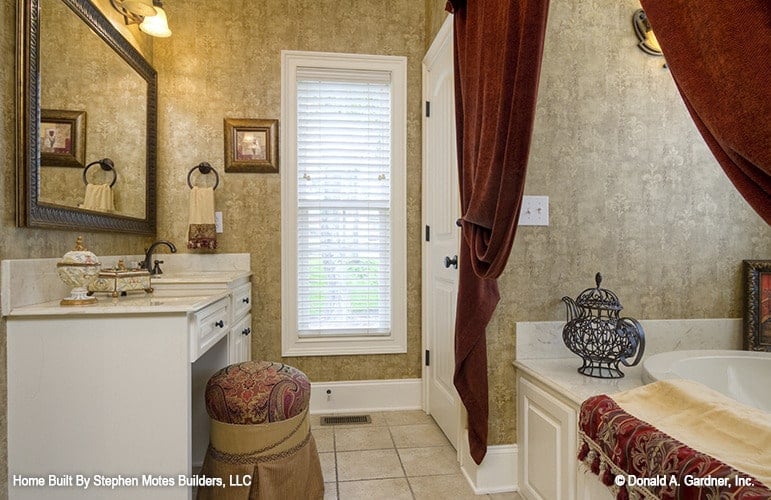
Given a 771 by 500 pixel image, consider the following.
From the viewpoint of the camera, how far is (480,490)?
1.78 metres

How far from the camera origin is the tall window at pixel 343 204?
2.72 meters

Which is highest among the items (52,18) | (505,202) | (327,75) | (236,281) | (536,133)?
(327,75)

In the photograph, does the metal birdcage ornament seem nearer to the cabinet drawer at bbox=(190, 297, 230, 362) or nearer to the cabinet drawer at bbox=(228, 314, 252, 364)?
the cabinet drawer at bbox=(190, 297, 230, 362)

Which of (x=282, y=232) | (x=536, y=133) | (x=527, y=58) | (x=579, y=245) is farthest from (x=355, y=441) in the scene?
(x=527, y=58)

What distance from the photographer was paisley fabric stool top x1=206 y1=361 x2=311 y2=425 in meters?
1.51

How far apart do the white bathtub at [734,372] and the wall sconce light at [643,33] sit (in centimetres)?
137

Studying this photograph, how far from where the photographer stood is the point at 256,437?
4.94 feet

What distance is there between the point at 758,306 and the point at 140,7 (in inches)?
133

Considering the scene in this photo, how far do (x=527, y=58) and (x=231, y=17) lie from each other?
2.23m

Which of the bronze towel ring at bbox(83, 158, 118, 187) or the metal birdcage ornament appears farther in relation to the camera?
the bronze towel ring at bbox(83, 158, 118, 187)

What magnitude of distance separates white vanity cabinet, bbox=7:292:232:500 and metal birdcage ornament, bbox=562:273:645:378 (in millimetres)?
1463

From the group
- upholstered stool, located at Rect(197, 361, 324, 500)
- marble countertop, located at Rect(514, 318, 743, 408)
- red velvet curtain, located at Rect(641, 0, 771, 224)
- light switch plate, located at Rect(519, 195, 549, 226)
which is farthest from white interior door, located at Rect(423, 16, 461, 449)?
red velvet curtain, located at Rect(641, 0, 771, 224)


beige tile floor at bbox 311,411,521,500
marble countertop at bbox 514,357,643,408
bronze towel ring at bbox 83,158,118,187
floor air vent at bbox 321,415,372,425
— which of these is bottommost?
floor air vent at bbox 321,415,372,425

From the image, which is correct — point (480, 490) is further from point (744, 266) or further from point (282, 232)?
point (282, 232)
